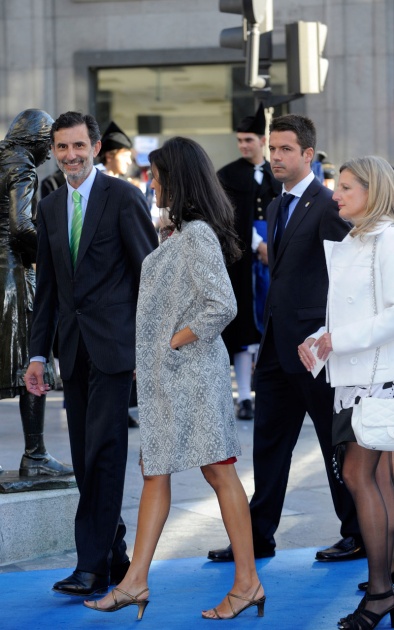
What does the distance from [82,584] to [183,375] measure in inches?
41.8

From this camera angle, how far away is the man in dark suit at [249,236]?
1017 centimetres

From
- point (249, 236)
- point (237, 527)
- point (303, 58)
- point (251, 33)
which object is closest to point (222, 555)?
point (237, 527)

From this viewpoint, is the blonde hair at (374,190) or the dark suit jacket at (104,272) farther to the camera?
the dark suit jacket at (104,272)

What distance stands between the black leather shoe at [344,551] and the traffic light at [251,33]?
6230mm

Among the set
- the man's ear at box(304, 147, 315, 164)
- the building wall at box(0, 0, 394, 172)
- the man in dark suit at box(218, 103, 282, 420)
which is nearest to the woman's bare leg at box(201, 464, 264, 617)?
the man's ear at box(304, 147, 315, 164)

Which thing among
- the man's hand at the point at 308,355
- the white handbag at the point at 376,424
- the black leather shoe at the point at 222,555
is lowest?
the black leather shoe at the point at 222,555

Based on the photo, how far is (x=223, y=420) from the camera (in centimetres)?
494

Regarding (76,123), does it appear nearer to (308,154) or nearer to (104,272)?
(104,272)

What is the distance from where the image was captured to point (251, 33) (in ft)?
36.9

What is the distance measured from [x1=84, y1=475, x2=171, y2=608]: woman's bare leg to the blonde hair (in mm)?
1293

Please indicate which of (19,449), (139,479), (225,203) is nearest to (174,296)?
(225,203)

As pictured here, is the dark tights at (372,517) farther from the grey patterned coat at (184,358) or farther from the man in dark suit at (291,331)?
the man in dark suit at (291,331)

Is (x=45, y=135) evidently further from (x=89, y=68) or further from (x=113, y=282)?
(x=89, y=68)

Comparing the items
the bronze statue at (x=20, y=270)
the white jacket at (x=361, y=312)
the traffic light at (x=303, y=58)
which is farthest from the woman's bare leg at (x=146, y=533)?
the traffic light at (x=303, y=58)
